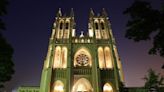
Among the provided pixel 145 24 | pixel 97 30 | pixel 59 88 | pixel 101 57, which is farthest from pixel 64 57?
pixel 145 24

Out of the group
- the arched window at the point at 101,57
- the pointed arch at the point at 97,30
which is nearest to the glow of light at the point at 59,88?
the arched window at the point at 101,57

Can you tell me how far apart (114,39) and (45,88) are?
17599 millimetres

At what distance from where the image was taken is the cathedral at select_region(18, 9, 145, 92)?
3434 centimetres

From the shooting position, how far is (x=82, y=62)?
123ft

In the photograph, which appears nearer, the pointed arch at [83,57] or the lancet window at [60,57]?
the lancet window at [60,57]

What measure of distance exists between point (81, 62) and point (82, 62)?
188 millimetres

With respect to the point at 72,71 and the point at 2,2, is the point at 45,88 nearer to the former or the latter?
the point at 72,71

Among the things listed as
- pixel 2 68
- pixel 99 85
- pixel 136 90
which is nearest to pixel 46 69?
pixel 99 85

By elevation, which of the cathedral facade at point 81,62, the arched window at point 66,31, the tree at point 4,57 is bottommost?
the tree at point 4,57

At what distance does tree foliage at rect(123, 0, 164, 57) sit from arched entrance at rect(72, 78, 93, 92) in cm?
2582

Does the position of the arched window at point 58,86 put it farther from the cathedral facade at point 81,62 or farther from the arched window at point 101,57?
the arched window at point 101,57

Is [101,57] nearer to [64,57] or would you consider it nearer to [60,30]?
[64,57]

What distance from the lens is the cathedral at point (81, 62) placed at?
34344mm

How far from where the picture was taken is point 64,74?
35.3 meters
